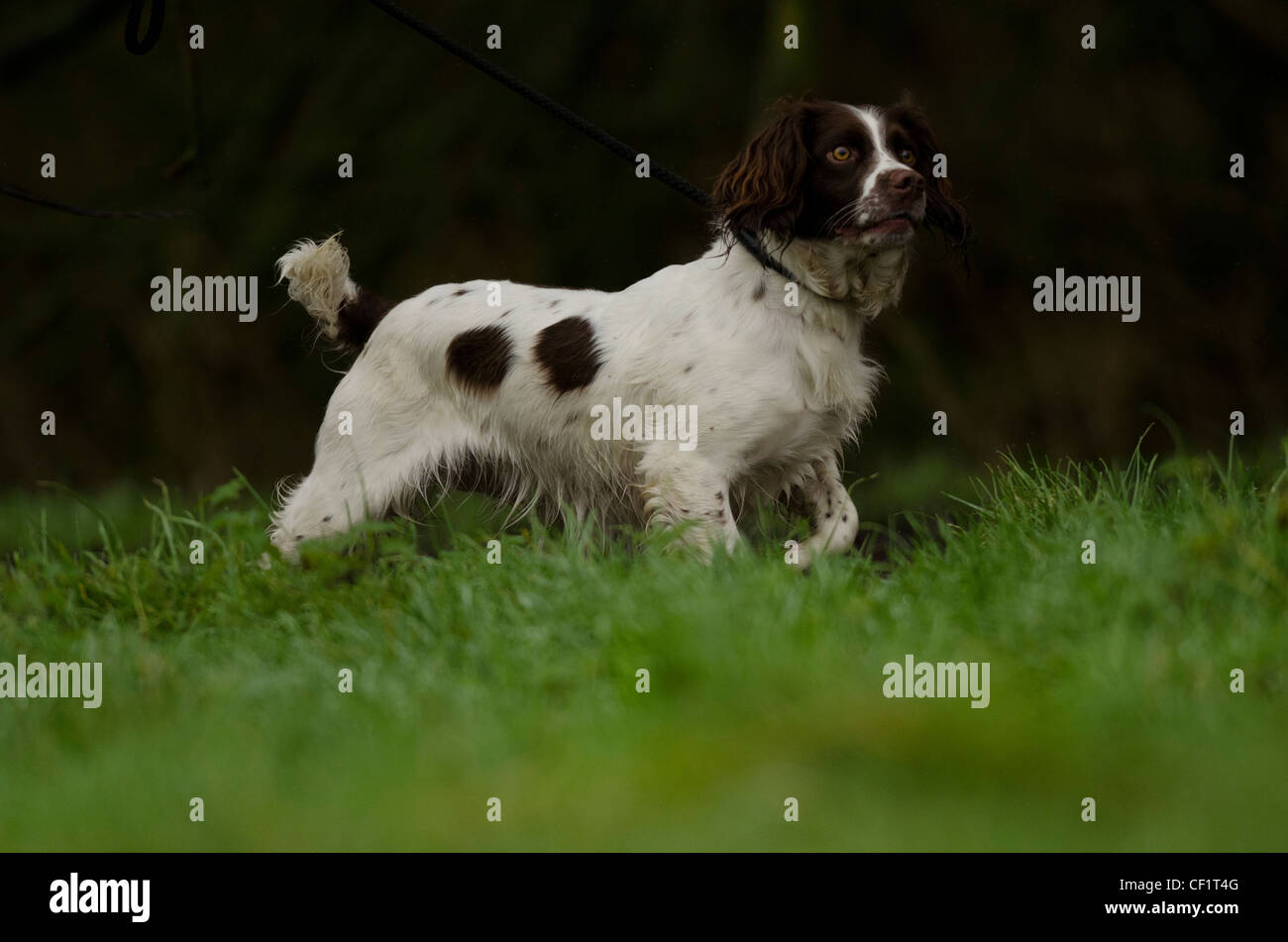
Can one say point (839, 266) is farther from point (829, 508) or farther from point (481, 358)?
point (481, 358)

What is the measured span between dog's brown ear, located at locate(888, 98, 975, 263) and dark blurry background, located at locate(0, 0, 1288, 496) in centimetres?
346

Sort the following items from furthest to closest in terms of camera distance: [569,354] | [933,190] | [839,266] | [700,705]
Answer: [569,354] → [933,190] → [839,266] → [700,705]

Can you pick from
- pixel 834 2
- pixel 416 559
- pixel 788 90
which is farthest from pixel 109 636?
pixel 834 2

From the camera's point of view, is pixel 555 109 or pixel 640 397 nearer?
pixel 640 397

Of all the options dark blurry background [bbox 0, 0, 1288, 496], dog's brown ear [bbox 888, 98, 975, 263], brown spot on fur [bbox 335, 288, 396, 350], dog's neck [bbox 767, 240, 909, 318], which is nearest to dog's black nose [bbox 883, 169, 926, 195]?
dog's neck [bbox 767, 240, 909, 318]

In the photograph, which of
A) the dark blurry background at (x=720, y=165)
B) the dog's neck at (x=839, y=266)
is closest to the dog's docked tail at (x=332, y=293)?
the dog's neck at (x=839, y=266)

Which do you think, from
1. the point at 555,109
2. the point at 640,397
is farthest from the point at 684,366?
the point at 555,109

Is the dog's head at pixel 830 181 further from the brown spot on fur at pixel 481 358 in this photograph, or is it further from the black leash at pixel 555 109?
the brown spot on fur at pixel 481 358

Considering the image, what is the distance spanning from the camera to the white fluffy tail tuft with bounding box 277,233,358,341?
5.43m

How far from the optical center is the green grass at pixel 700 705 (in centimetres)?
264

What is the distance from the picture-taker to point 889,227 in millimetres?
4547

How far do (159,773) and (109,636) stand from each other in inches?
42.4

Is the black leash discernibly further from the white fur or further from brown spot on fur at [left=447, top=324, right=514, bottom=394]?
brown spot on fur at [left=447, top=324, right=514, bottom=394]

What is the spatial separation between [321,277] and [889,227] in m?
2.11
